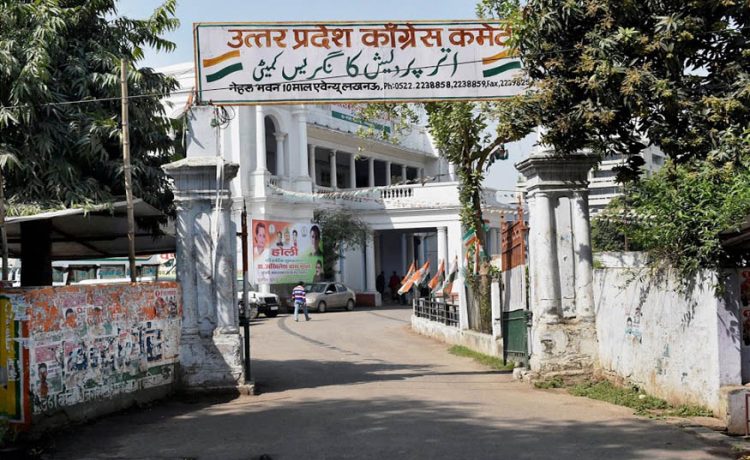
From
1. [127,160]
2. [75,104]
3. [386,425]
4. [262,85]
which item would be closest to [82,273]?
[75,104]

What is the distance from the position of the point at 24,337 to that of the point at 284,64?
219 inches

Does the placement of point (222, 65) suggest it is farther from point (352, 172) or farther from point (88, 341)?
point (352, 172)

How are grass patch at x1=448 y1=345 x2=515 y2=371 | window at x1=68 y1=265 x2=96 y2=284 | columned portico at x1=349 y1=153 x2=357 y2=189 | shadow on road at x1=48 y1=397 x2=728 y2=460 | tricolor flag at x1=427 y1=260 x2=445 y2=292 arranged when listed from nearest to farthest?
shadow on road at x1=48 y1=397 x2=728 y2=460
grass patch at x1=448 y1=345 x2=515 y2=371
tricolor flag at x1=427 y1=260 x2=445 y2=292
window at x1=68 y1=265 x2=96 y2=284
columned portico at x1=349 y1=153 x2=357 y2=189

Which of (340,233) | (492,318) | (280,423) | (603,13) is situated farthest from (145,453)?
(340,233)

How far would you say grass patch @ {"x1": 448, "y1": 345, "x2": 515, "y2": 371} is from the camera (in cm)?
1454

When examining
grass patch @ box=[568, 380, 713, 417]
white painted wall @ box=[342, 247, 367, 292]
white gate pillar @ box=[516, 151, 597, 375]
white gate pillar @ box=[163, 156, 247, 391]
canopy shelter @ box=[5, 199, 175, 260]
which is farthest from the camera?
white painted wall @ box=[342, 247, 367, 292]

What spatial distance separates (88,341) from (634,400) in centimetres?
655

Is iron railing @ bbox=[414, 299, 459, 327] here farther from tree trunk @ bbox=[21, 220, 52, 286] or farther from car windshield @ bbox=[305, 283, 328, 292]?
car windshield @ bbox=[305, 283, 328, 292]

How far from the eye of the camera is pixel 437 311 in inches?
885

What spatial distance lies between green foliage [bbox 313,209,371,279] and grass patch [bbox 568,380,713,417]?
94.8ft

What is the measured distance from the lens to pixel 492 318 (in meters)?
16.8

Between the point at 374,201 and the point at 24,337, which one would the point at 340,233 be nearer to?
the point at 374,201

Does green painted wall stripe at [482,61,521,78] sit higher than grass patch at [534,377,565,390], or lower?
higher

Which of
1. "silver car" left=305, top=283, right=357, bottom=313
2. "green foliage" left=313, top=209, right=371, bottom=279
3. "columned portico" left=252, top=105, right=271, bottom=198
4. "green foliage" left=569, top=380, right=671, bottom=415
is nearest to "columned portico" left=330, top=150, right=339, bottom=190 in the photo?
"green foliage" left=313, top=209, right=371, bottom=279
